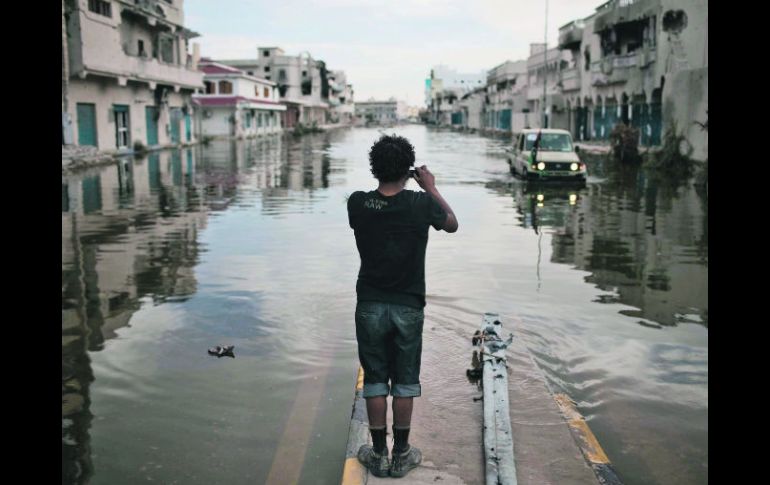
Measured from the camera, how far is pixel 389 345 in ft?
12.5

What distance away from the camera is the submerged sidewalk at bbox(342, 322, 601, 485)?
3840mm

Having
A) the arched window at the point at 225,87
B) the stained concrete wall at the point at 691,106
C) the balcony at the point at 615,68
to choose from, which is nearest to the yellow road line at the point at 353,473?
the stained concrete wall at the point at 691,106

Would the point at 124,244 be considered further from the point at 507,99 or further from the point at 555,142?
the point at 507,99

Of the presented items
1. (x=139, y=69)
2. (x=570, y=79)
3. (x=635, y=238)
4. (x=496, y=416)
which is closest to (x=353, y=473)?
(x=496, y=416)

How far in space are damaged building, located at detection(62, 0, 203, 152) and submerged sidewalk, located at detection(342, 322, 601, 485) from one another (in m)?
25.0

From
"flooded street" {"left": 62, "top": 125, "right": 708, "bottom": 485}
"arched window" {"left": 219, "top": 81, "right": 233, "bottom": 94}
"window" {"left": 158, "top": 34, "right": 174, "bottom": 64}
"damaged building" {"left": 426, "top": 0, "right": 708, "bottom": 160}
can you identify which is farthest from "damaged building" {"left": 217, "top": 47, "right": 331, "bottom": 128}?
"flooded street" {"left": 62, "top": 125, "right": 708, "bottom": 485}

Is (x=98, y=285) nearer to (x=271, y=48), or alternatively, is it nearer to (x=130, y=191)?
(x=130, y=191)

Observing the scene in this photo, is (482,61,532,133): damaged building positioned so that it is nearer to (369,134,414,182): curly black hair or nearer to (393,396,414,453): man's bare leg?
(369,134,414,182): curly black hair

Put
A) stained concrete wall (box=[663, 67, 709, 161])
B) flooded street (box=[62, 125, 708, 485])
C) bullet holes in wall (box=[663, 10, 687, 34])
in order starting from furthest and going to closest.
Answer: bullet holes in wall (box=[663, 10, 687, 34]) < stained concrete wall (box=[663, 67, 709, 161]) < flooded street (box=[62, 125, 708, 485])

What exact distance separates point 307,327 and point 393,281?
138 inches

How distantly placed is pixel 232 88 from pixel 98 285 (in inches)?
2372
